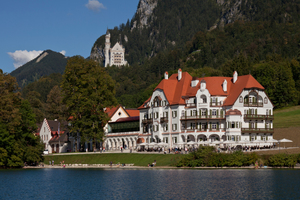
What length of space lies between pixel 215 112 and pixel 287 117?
2719 centimetres

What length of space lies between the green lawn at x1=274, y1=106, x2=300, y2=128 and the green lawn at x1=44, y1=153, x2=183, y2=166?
118 feet

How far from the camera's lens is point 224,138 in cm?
10031

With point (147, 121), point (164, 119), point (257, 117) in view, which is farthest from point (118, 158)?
point (257, 117)

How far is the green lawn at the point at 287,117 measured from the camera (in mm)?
109625

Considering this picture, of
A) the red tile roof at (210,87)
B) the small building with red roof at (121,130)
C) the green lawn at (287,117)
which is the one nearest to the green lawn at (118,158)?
the small building with red roof at (121,130)

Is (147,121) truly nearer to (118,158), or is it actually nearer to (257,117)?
(118,158)

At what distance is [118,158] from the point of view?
3755 inches

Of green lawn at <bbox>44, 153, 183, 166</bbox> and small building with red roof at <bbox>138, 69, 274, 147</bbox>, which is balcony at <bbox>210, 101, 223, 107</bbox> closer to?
small building with red roof at <bbox>138, 69, 274, 147</bbox>

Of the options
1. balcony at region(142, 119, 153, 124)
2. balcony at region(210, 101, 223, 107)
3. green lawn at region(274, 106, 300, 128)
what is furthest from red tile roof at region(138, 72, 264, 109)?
green lawn at region(274, 106, 300, 128)

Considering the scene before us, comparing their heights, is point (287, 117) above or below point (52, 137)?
above

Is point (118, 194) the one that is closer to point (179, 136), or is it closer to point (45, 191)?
point (45, 191)

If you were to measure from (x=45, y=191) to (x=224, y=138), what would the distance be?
53.7 metres

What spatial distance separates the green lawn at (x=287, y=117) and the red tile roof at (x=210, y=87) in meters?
13.0

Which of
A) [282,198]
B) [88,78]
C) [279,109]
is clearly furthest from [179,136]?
[282,198]
